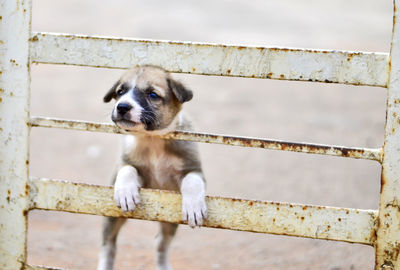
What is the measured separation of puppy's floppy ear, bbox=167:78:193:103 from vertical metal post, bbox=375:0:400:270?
4.44 feet

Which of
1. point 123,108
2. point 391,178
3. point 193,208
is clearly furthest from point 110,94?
point 391,178

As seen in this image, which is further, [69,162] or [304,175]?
[69,162]

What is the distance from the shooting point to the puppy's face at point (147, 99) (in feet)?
10.2

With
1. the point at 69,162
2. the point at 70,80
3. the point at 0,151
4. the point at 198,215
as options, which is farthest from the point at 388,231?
the point at 70,80

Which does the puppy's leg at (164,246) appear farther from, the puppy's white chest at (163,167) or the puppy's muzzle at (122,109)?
the puppy's muzzle at (122,109)

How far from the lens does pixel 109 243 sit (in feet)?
12.5

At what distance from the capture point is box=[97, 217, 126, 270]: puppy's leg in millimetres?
3754

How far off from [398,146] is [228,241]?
3069mm

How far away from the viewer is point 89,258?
4746 millimetres

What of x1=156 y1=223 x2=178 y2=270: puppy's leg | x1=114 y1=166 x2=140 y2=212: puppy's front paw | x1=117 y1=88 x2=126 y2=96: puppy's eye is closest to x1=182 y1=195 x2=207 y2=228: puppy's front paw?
x1=114 y1=166 x2=140 y2=212: puppy's front paw

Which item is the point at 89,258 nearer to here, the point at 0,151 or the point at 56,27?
the point at 0,151

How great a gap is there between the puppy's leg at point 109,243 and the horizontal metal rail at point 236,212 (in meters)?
0.96

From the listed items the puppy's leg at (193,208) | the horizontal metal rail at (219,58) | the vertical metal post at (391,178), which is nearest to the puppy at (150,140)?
the puppy's leg at (193,208)

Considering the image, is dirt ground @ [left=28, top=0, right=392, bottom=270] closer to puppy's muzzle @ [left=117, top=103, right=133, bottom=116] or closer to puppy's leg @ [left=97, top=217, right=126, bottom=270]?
puppy's muzzle @ [left=117, top=103, right=133, bottom=116]
